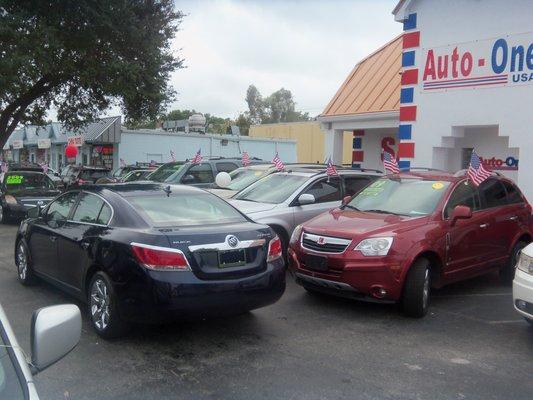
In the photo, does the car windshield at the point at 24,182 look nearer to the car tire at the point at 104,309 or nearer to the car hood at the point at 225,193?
the car hood at the point at 225,193

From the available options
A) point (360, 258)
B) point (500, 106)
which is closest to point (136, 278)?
point (360, 258)

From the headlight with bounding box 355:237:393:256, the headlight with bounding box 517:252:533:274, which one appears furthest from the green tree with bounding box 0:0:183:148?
the headlight with bounding box 517:252:533:274

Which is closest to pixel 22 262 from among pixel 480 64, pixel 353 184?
pixel 353 184

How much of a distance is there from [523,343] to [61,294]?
216 inches

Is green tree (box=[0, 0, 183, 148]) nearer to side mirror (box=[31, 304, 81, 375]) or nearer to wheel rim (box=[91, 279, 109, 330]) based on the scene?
wheel rim (box=[91, 279, 109, 330])

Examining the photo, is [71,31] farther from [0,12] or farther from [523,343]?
[523,343]

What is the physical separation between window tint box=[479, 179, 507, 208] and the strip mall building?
2373mm

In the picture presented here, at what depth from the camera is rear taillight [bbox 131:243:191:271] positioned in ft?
16.4

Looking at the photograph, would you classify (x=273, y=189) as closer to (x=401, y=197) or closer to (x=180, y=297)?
(x=401, y=197)

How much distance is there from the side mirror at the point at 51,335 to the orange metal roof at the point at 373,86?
11742 millimetres

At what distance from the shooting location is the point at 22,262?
25.1ft

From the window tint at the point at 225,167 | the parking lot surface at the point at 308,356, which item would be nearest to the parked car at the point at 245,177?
the window tint at the point at 225,167

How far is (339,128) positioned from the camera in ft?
50.2

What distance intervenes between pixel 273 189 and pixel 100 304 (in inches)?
179
